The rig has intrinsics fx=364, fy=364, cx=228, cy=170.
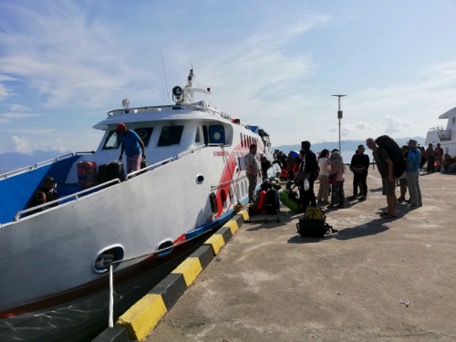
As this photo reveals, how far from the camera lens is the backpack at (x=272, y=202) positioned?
9883 mm

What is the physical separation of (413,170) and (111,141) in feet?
25.9

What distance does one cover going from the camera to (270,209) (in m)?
9.91

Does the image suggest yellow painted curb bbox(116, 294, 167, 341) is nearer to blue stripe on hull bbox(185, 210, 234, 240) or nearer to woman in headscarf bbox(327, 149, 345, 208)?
blue stripe on hull bbox(185, 210, 234, 240)

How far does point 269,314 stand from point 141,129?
625 cm

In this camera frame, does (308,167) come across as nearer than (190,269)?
No

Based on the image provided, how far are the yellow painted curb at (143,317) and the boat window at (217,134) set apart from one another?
6224 mm

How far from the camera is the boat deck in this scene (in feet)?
12.1

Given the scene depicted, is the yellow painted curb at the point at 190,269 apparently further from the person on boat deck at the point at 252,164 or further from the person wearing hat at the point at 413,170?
the person wearing hat at the point at 413,170

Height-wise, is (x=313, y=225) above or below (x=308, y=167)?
below

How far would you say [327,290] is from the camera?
462cm

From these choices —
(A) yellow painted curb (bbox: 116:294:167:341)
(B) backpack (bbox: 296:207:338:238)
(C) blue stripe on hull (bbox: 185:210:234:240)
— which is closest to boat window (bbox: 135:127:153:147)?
(C) blue stripe on hull (bbox: 185:210:234:240)

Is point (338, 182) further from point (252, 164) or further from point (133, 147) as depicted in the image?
point (133, 147)

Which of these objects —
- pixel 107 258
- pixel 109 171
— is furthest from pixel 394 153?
pixel 107 258

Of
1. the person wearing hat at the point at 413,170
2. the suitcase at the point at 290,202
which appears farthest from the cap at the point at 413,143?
the suitcase at the point at 290,202
